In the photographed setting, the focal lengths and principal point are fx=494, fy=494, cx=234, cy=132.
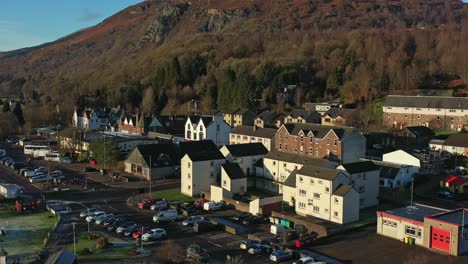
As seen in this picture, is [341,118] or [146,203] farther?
[341,118]

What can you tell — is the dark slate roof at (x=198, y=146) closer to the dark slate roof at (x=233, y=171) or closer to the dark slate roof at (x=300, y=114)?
the dark slate roof at (x=233, y=171)

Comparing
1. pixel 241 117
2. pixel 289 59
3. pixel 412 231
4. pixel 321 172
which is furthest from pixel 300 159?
pixel 289 59

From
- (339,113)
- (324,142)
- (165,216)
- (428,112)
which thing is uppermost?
(428,112)

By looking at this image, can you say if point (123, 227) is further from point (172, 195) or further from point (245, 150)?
point (245, 150)

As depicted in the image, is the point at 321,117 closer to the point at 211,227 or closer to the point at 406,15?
the point at 211,227

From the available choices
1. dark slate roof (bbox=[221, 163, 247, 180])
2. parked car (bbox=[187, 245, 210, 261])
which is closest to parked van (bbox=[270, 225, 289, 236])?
parked car (bbox=[187, 245, 210, 261])

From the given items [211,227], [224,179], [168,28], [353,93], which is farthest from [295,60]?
[168,28]

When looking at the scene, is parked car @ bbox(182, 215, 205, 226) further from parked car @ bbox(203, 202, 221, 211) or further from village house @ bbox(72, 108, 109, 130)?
village house @ bbox(72, 108, 109, 130)

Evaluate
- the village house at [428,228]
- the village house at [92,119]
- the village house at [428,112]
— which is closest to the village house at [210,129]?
the village house at [428,112]
